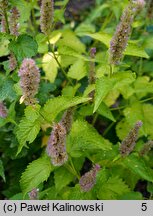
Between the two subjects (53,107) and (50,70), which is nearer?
(53,107)

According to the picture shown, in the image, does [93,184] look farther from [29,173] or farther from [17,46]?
[17,46]

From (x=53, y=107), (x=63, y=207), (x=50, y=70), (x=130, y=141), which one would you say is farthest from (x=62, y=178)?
(x=50, y=70)

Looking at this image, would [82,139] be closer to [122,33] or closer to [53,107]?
[53,107]

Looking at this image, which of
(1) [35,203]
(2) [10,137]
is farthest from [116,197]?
(2) [10,137]

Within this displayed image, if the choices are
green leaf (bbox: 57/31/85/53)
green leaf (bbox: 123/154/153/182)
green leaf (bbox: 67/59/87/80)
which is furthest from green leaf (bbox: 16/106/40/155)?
green leaf (bbox: 57/31/85/53)

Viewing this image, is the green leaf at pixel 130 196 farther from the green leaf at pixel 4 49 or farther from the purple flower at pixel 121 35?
the green leaf at pixel 4 49

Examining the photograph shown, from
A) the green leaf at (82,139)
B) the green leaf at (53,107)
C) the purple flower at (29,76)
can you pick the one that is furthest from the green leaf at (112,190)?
the purple flower at (29,76)
